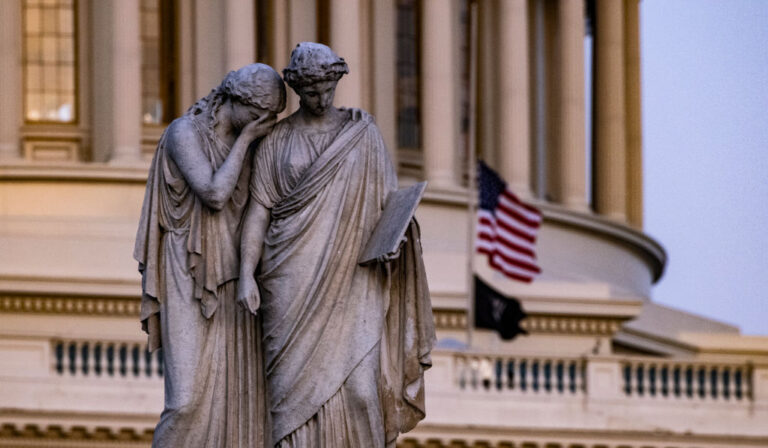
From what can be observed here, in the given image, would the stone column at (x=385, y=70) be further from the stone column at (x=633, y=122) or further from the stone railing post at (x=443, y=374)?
the stone railing post at (x=443, y=374)

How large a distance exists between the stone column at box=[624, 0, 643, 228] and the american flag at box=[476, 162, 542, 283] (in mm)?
24986

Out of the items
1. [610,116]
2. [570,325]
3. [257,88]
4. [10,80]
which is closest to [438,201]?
[10,80]

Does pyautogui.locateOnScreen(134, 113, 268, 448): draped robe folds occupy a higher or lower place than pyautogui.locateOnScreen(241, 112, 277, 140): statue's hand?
lower

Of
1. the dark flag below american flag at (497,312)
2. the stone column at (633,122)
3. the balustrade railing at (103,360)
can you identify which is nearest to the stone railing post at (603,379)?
the dark flag below american flag at (497,312)

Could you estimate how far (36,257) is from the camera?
67938mm

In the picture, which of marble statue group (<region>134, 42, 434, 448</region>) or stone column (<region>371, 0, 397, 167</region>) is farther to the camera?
stone column (<region>371, 0, 397, 167</region>)

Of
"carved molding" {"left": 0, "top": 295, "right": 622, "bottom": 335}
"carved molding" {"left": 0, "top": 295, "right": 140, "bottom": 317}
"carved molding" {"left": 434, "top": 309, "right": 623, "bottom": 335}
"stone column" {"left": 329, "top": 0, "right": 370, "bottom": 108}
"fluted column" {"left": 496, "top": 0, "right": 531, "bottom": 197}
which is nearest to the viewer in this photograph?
"carved molding" {"left": 0, "top": 295, "right": 622, "bottom": 335}

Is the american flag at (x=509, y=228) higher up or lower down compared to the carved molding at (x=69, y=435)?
higher up

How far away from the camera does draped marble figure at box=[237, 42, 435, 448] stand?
18.0 meters

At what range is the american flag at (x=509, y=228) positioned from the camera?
62.0 m

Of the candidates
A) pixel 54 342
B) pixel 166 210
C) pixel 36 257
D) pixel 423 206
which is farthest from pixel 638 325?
pixel 166 210

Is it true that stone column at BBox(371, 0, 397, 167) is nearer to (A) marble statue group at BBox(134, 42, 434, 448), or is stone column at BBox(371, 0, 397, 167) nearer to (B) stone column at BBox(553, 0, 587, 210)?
(B) stone column at BBox(553, 0, 587, 210)

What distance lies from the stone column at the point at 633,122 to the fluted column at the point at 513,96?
757 centimetres

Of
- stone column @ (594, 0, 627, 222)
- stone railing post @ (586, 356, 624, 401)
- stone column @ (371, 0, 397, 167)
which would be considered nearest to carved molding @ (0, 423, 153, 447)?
stone railing post @ (586, 356, 624, 401)
